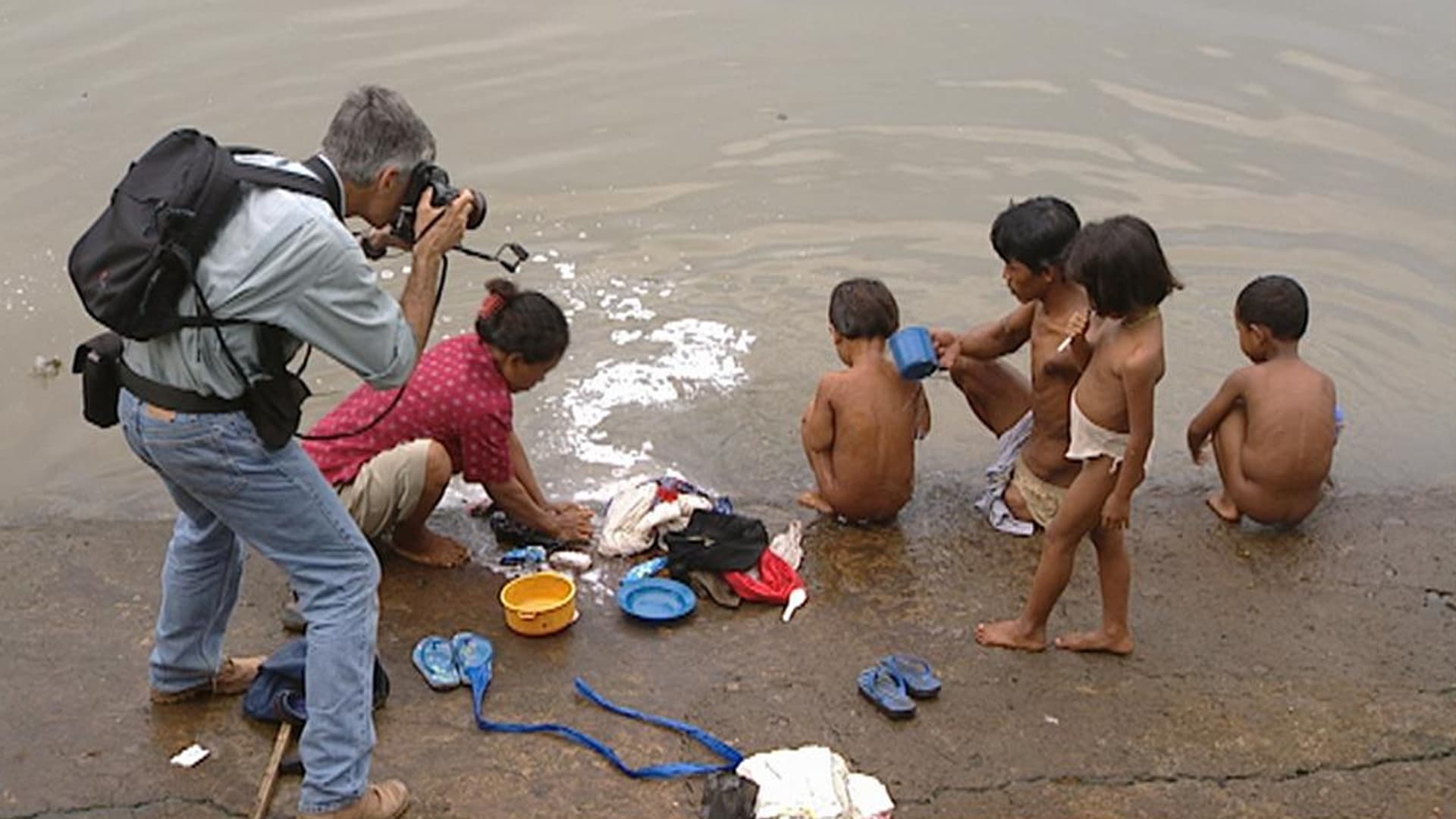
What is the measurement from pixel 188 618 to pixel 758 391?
3217 millimetres

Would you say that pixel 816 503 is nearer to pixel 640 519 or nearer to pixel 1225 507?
pixel 640 519

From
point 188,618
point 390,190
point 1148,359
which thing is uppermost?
point 390,190

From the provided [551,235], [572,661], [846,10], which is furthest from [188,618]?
[846,10]

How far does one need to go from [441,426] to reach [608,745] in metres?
1.28

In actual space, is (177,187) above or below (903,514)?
above

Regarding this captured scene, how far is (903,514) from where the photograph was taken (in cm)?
551

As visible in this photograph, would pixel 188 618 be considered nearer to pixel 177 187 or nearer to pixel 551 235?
pixel 177 187

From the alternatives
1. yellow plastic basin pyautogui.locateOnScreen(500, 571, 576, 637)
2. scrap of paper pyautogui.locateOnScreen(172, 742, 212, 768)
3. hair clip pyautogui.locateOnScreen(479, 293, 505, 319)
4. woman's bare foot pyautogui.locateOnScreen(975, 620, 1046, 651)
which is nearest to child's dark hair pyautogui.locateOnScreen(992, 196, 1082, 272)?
woman's bare foot pyautogui.locateOnScreen(975, 620, 1046, 651)

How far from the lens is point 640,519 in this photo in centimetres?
509

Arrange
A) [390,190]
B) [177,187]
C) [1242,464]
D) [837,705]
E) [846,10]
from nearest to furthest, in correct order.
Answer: [177,187] < [390,190] < [837,705] < [1242,464] < [846,10]

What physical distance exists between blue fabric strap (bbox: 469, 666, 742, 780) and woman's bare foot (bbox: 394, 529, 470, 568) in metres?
0.79

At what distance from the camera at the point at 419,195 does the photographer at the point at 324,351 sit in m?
0.02

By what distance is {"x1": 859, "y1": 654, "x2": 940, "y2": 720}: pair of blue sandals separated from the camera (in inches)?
162

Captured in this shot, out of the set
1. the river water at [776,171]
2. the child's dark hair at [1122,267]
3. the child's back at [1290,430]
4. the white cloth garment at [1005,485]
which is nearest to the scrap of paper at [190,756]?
the river water at [776,171]
